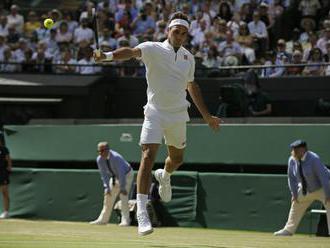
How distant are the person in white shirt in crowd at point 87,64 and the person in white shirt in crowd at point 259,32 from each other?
406 centimetres

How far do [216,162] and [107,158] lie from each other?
7.88 feet

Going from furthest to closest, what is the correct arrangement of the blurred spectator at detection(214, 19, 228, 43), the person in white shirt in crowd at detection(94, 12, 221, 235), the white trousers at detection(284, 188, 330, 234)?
the blurred spectator at detection(214, 19, 228, 43), the white trousers at detection(284, 188, 330, 234), the person in white shirt in crowd at detection(94, 12, 221, 235)

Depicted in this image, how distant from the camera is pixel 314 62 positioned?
19125 mm

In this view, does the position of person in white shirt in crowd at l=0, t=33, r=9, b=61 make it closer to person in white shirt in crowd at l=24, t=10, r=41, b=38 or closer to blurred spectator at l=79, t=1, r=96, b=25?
person in white shirt in crowd at l=24, t=10, r=41, b=38

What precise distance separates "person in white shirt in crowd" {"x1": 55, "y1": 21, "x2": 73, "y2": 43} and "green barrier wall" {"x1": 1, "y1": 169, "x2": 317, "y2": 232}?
421cm

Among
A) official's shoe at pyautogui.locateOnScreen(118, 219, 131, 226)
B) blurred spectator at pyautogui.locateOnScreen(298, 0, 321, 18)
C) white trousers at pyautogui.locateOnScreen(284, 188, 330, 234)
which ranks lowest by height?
official's shoe at pyautogui.locateOnScreen(118, 219, 131, 226)

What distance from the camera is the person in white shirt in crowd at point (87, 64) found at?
73.6 ft

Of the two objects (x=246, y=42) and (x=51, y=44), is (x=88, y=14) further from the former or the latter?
(x=246, y=42)

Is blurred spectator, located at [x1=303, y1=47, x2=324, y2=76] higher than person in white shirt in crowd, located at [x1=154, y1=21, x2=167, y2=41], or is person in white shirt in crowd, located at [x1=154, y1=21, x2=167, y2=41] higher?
person in white shirt in crowd, located at [x1=154, y1=21, x2=167, y2=41]

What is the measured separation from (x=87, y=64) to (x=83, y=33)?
74.9 inches

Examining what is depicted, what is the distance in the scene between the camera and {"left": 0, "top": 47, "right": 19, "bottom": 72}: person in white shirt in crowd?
2294cm

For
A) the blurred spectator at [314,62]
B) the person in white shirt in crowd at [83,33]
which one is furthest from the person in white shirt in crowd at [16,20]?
the blurred spectator at [314,62]

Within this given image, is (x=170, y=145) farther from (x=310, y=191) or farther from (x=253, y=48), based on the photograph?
(x=253, y=48)

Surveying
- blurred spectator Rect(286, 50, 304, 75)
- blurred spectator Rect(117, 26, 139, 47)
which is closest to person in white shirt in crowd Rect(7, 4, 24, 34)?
blurred spectator Rect(117, 26, 139, 47)
